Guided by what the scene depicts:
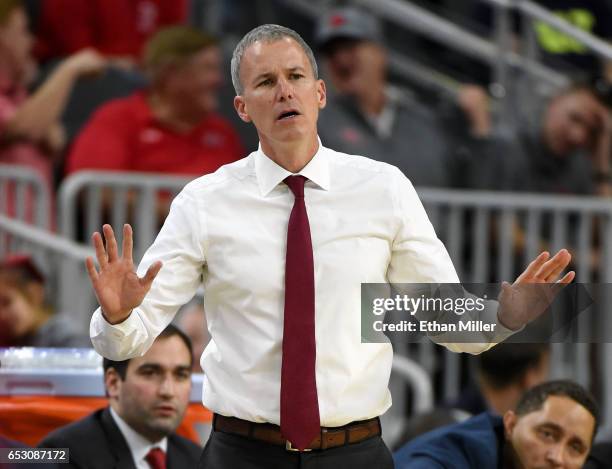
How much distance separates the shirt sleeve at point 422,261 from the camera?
10.4 ft

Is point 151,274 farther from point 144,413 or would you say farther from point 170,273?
point 144,413

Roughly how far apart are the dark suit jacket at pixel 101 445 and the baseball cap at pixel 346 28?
133 inches

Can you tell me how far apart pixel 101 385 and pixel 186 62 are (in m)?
2.87

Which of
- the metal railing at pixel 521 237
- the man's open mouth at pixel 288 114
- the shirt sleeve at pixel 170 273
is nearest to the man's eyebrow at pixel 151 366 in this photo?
the shirt sleeve at pixel 170 273

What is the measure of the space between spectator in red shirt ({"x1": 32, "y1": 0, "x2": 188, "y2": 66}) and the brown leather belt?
489 centimetres

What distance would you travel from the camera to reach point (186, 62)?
274 inches

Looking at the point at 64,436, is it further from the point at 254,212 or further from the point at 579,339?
the point at 579,339

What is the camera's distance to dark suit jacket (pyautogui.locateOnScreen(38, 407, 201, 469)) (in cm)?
405

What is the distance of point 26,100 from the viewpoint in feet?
23.4

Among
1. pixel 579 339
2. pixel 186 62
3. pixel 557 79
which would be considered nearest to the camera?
pixel 579 339

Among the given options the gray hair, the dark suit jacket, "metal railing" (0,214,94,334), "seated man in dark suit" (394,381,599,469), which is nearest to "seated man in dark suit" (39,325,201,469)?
the dark suit jacket

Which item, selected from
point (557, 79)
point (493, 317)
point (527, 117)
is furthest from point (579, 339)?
point (557, 79)

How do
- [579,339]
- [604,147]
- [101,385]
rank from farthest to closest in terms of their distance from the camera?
[604,147] < [101,385] < [579,339]

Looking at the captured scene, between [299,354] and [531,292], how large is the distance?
54cm
